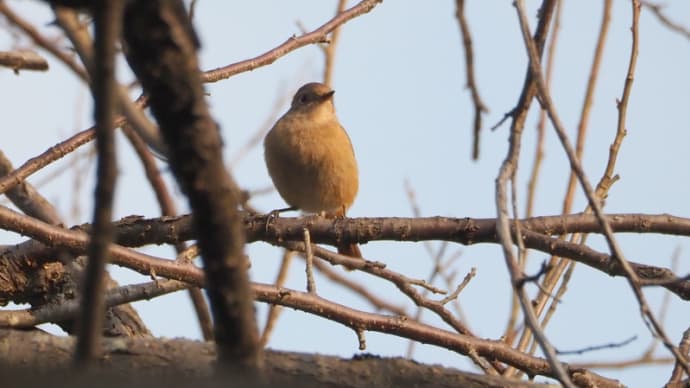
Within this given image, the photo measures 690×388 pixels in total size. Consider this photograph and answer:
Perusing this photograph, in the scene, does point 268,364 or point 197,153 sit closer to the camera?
point 197,153

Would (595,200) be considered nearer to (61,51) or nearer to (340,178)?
(61,51)

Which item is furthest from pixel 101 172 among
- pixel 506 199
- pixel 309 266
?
pixel 309 266

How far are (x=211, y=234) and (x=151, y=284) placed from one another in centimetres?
237

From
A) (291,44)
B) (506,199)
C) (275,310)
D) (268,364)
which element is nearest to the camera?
(506,199)

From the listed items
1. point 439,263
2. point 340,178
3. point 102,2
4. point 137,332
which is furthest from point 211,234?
point 340,178

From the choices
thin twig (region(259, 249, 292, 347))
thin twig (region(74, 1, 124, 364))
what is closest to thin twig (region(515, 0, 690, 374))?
thin twig (region(74, 1, 124, 364))

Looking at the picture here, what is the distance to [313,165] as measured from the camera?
22.7 ft

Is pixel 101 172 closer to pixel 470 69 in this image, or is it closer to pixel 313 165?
pixel 470 69

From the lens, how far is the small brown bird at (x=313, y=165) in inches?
273

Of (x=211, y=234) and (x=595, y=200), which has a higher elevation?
(x=595, y=200)

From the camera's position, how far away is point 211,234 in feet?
5.65

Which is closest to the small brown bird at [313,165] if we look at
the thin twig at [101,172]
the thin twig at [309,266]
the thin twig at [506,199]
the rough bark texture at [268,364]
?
the thin twig at [309,266]

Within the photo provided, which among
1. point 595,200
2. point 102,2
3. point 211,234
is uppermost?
point 595,200

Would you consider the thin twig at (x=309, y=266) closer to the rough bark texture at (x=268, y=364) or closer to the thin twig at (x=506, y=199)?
the rough bark texture at (x=268, y=364)
